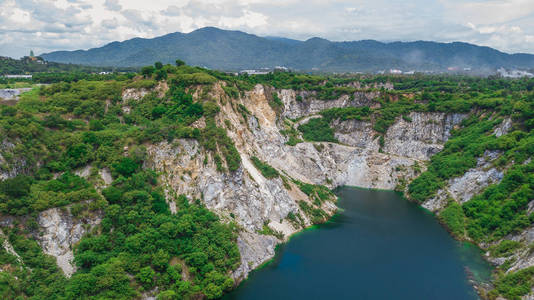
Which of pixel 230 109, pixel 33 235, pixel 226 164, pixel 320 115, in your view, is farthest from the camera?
pixel 320 115

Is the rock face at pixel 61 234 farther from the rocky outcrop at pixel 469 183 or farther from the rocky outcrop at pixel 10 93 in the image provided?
the rocky outcrop at pixel 469 183

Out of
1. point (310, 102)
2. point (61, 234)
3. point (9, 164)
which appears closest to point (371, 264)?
point (61, 234)

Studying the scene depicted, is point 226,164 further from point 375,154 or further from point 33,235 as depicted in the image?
point 375,154

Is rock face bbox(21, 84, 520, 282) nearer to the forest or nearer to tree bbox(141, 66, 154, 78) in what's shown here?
the forest

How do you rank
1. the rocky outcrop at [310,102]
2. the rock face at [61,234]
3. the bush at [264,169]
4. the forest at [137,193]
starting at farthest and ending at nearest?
the rocky outcrop at [310,102] → the bush at [264,169] → the rock face at [61,234] → the forest at [137,193]

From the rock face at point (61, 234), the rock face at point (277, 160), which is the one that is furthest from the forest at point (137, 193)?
the rock face at point (277, 160)

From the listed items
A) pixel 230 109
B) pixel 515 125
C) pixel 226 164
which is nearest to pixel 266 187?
pixel 226 164
